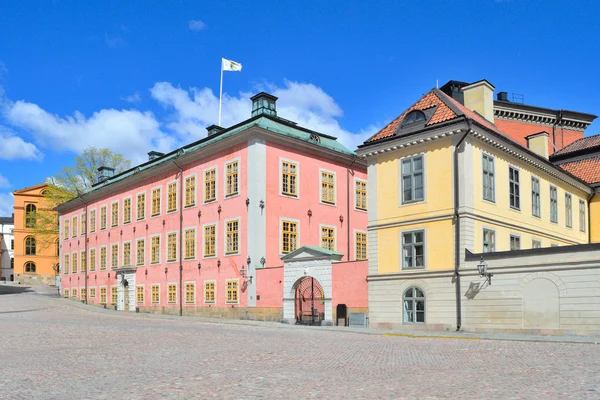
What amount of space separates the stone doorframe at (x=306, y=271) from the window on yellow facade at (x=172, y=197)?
1262cm

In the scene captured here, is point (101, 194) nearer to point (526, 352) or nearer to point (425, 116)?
point (425, 116)

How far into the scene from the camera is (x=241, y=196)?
111 ft

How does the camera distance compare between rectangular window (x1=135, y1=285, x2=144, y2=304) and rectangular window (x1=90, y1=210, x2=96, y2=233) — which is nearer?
rectangular window (x1=135, y1=285, x2=144, y2=304)

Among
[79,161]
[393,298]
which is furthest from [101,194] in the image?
[393,298]

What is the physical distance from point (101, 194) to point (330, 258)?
93.6 ft

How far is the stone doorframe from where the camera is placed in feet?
92.7

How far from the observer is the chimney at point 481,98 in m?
29.4

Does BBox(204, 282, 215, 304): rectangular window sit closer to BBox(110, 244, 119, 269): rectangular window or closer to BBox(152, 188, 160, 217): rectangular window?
BBox(152, 188, 160, 217): rectangular window

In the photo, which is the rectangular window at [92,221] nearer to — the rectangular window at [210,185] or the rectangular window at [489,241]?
the rectangular window at [210,185]

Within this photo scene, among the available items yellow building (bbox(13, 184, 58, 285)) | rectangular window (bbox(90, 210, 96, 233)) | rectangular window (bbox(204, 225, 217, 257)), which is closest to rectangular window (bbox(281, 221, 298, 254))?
rectangular window (bbox(204, 225, 217, 257))

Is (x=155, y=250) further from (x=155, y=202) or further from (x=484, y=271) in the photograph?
(x=484, y=271)

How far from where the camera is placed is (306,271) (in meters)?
29.3

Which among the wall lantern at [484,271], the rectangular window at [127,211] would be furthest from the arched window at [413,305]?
the rectangular window at [127,211]

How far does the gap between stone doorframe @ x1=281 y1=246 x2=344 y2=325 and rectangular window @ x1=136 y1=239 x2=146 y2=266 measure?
1682 centimetres
